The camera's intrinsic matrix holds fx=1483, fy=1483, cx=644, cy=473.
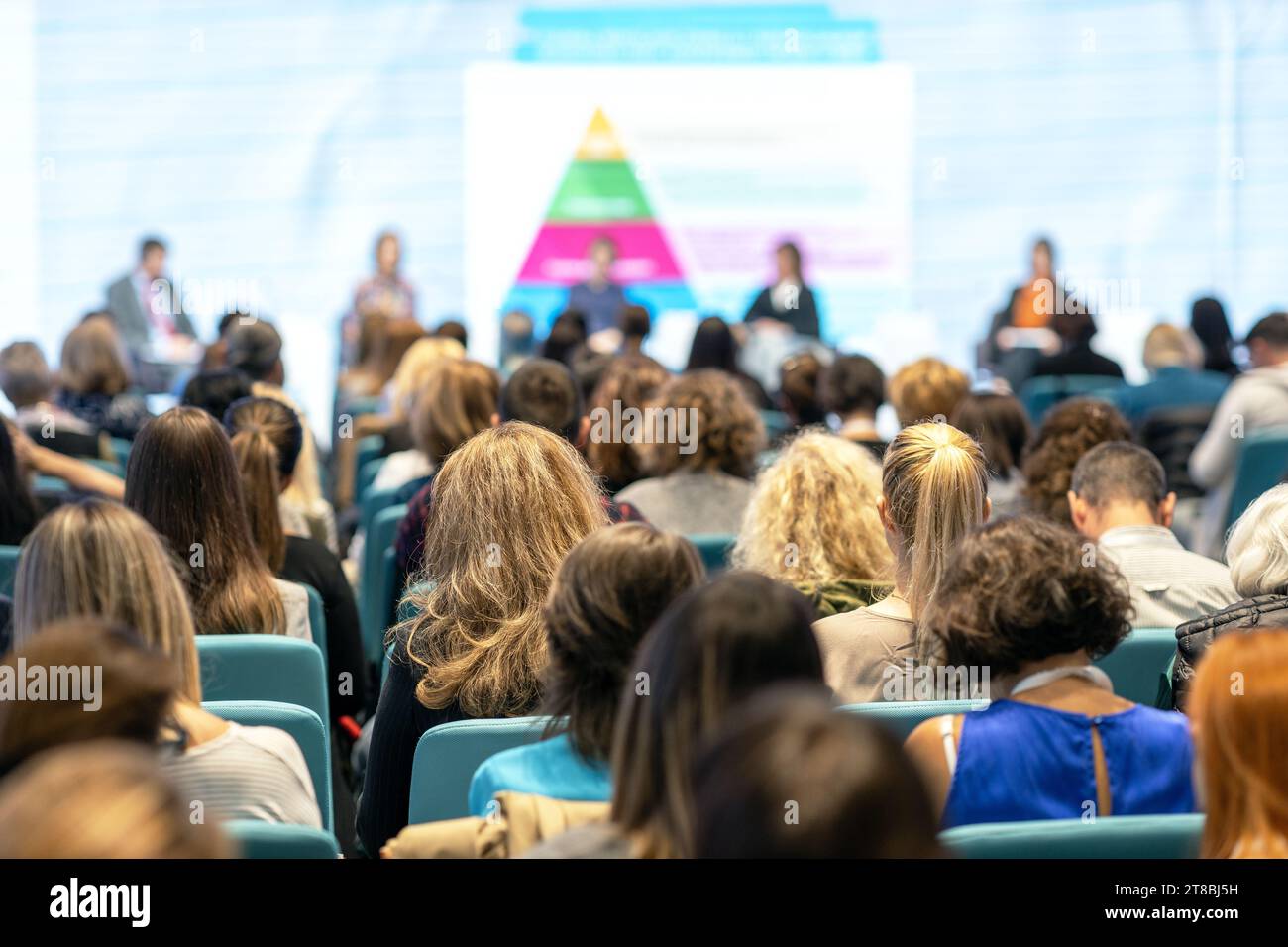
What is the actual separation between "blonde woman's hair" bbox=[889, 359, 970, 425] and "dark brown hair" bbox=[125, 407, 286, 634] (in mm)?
2410

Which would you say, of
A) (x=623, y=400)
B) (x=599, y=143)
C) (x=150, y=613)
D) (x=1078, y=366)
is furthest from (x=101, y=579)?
(x=599, y=143)

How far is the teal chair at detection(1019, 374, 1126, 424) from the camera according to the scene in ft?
24.6

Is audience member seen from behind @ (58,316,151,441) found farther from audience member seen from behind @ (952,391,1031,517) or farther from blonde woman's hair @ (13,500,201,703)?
blonde woman's hair @ (13,500,201,703)

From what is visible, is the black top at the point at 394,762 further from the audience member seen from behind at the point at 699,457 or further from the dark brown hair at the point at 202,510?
the audience member seen from behind at the point at 699,457

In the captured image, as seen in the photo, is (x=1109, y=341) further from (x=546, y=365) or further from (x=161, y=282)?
(x=546, y=365)

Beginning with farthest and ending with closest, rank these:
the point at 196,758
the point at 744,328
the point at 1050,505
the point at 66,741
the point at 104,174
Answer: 1. the point at 104,174
2. the point at 744,328
3. the point at 1050,505
4. the point at 196,758
5. the point at 66,741

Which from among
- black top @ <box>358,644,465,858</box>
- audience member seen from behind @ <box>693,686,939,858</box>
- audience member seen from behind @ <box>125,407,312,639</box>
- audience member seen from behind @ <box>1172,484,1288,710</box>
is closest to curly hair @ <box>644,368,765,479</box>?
audience member seen from behind @ <box>125,407,312,639</box>

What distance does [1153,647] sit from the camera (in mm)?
2736

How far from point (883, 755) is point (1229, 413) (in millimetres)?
4820

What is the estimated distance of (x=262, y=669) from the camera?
2549mm

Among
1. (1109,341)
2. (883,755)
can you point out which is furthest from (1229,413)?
(1109,341)

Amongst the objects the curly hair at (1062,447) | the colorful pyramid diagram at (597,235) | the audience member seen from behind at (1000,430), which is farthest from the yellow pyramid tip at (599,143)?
the curly hair at (1062,447)

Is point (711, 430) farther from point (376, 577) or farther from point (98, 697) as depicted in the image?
point (98, 697)

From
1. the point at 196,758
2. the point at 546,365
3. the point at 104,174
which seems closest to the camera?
the point at 196,758
